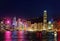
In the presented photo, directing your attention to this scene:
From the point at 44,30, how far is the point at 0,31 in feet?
38.2

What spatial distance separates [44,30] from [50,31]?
13.3 ft

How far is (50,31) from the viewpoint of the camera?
249ft

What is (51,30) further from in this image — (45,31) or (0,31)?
(0,31)

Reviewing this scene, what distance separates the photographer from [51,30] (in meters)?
74.3

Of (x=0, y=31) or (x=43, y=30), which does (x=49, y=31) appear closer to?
(x=43, y=30)

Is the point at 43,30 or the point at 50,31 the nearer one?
the point at 43,30

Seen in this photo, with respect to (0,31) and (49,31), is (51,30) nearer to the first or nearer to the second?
(49,31)

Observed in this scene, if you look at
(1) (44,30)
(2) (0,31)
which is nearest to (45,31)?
(1) (44,30)

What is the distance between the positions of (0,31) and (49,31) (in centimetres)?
1268

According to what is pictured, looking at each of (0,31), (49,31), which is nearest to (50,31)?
(49,31)

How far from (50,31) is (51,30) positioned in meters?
1.54

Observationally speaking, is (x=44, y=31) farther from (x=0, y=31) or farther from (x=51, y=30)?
(x=0, y=31)

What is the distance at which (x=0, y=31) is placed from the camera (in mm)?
75125

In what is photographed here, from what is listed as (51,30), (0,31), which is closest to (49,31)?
(51,30)
